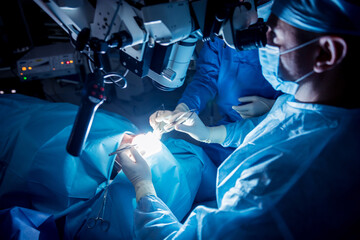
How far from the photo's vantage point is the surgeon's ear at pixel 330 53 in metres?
0.81

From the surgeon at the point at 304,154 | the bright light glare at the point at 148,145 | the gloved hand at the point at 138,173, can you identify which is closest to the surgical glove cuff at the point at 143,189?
the gloved hand at the point at 138,173

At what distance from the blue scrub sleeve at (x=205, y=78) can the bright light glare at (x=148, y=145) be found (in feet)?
1.79

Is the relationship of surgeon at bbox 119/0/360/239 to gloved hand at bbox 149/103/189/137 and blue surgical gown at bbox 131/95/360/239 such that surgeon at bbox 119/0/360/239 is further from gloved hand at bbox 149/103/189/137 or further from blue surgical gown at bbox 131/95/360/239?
gloved hand at bbox 149/103/189/137

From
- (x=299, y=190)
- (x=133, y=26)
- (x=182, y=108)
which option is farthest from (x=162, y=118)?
(x=299, y=190)

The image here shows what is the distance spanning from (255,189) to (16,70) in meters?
2.68

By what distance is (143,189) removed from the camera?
1257 mm

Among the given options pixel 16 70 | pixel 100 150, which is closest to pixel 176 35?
pixel 100 150

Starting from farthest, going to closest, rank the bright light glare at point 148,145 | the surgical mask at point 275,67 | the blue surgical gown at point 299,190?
the bright light glare at point 148,145 → the surgical mask at point 275,67 → the blue surgical gown at point 299,190

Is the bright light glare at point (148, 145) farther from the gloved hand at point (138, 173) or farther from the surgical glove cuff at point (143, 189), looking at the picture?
the surgical glove cuff at point (143, 189)

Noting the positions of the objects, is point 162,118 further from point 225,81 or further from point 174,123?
point 225,81

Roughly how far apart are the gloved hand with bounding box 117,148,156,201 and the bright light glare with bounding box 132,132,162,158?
9 cm

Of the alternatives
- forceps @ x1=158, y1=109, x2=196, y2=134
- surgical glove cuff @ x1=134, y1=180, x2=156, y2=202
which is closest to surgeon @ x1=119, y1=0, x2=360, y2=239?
surgical glove cuff @ x1=134, y1=180, x2=156, y2=202

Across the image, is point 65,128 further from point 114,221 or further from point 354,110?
point 354,110

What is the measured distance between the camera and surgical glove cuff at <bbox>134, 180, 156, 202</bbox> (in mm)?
1229
